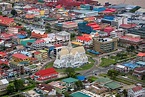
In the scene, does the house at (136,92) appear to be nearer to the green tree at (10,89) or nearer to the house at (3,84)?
the green tree at (10,89)

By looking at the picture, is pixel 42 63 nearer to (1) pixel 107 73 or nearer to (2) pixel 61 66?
(2) pixel 61 66

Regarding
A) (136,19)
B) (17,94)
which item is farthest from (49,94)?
(136,19)

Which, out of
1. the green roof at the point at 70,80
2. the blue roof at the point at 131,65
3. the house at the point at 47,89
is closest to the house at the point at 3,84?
the house at the point at 47,89

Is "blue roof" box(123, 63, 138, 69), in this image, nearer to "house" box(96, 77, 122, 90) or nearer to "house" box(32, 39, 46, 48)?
"house" box(96, 77, 122, 90)

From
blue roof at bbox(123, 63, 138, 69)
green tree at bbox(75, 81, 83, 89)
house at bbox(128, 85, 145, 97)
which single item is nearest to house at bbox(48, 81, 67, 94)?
green tree at bbox(75, 81, 83, 89)

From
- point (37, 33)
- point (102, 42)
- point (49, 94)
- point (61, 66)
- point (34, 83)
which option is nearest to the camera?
point (49, 94)

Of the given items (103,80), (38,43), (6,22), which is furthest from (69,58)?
(6,22)

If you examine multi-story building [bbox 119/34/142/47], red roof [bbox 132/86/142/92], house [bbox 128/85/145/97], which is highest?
multi-story building [bbox 119/34/142/47]
